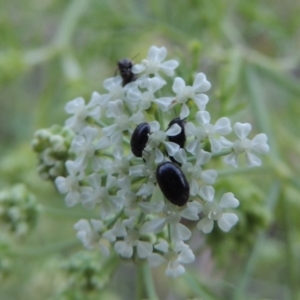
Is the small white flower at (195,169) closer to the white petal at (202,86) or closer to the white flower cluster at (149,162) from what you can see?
the white flower cluster at (149,162)

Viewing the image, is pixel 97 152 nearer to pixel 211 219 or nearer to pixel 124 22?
pixel 211 219

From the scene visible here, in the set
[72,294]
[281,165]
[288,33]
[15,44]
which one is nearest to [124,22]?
[15,44]

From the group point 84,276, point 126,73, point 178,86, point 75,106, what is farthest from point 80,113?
point 84,276

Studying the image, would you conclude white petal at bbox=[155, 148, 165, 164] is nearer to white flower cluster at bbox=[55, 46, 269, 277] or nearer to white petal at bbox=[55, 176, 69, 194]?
white flower cluster at bbox=[55, 46, 269, 277]

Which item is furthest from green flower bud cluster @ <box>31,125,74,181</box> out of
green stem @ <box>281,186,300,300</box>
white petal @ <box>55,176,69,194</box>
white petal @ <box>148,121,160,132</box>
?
green stem @ <box>281,186,300,300</box>

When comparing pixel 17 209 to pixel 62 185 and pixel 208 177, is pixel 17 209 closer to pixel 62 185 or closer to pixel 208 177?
pixel 62 185
